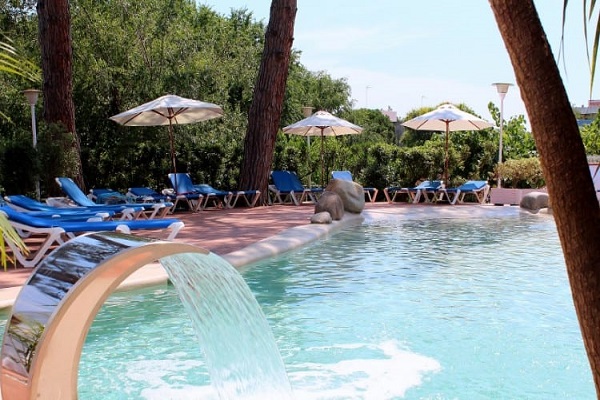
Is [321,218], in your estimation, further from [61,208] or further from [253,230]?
[61,208]

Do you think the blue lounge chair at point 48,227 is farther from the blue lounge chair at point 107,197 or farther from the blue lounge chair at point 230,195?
the blue lounge chair at point 230,195

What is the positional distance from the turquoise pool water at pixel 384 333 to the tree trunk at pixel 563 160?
2.69 m

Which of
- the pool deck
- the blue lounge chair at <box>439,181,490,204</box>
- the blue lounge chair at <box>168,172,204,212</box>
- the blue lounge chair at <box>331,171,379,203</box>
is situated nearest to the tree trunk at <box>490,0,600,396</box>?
the pool deck

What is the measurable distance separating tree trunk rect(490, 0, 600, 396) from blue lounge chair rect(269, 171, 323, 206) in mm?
15621

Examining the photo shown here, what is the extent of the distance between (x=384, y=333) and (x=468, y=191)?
41.6ft

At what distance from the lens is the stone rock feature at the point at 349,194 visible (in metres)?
14.2

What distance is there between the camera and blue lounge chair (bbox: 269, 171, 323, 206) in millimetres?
17594

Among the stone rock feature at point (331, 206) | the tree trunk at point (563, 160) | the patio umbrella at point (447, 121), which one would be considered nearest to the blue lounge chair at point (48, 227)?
the stone rock feature at point (331, 206)

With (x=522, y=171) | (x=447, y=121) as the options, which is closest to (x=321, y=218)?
(x=447, y=121)

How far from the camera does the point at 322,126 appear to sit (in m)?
17.8

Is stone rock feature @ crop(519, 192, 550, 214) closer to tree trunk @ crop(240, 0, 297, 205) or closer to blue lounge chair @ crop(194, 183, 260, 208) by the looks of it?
tree trunk @ crop(240, 0, 297, 205)

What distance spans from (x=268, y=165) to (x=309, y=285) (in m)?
9.61

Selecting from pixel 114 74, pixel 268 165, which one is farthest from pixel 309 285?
pixel 114 74

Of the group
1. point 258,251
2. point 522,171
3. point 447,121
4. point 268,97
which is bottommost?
point 258,251
